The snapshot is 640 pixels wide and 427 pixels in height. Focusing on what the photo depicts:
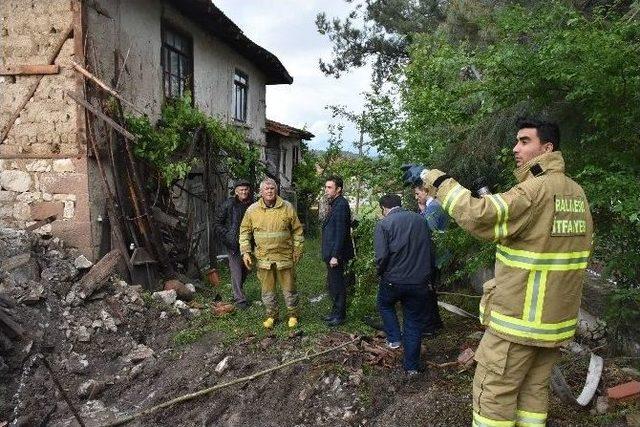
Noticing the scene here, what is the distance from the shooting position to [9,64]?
21.5 ft

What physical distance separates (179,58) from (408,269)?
7.12m

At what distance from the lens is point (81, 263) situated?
6.34 m

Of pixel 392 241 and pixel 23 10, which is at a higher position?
pixel 23 10

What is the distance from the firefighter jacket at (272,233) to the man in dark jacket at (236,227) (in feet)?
2.62

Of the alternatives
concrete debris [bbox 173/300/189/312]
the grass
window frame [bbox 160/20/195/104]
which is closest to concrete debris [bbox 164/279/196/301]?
the grass

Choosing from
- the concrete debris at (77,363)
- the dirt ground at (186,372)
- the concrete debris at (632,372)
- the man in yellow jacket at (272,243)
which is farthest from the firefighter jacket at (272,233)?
the concrete debris at (632,372)

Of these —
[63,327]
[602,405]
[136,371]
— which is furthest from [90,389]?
[602,405]

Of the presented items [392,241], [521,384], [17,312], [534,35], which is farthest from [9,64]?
[521,384]

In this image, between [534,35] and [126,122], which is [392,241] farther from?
[126,122]

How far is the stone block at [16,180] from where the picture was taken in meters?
6.73

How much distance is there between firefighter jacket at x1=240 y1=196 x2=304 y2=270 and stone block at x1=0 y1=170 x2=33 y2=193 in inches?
129

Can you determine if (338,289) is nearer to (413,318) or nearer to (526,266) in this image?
(413,318)

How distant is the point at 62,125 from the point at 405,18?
14.2m

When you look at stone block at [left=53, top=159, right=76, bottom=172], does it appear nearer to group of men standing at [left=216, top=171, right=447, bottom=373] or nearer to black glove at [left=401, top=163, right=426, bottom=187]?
group of men standing at [left=216, top=171, right=447, bottom=373]
